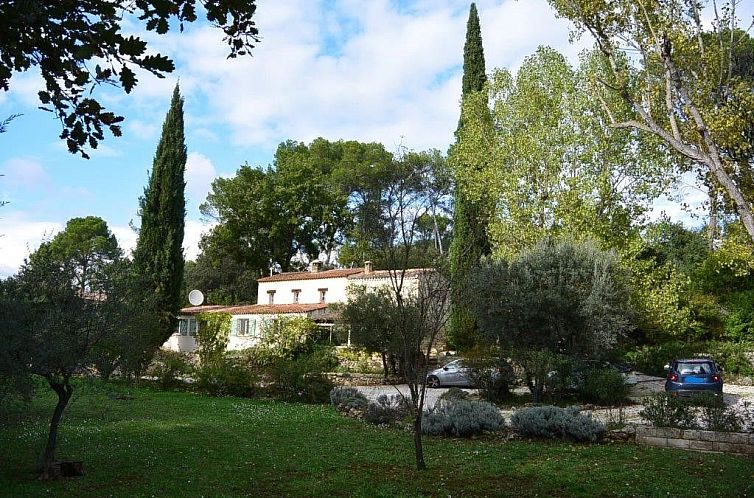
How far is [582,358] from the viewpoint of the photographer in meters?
19.7

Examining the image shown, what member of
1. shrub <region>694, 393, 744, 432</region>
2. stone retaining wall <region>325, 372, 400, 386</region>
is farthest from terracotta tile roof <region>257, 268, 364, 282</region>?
shrub <region>694, 393, 744, 432</region>

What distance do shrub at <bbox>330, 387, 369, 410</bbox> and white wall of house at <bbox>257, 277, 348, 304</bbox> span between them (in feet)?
73.9

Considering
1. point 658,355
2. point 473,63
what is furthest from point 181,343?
point 658,355

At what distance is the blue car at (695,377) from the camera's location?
60.0 ft

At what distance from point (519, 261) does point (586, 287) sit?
7.72 ft

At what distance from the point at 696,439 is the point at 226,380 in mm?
14348

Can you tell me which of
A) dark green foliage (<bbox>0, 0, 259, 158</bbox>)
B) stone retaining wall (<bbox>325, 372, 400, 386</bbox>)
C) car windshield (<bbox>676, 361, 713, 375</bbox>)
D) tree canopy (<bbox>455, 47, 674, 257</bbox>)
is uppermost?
tree canopy (<bbox>455, 47, 674, 257</bbox>)

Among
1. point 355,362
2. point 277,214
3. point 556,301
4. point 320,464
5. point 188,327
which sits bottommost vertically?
point 320,464

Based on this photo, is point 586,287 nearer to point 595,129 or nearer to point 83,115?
point 595,129

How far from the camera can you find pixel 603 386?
57.4ft

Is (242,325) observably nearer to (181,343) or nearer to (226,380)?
(181,343)

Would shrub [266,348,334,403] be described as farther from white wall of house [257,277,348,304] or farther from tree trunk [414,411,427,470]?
white wall of house [257,277,348,304]

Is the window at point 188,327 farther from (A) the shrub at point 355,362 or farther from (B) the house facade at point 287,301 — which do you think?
(A) the shrub at point 355,362

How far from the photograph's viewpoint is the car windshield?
18.6m
